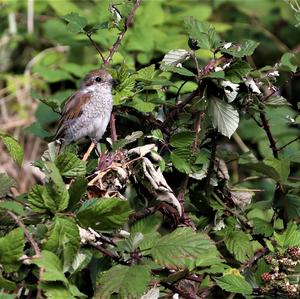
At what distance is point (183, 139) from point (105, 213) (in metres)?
0.48

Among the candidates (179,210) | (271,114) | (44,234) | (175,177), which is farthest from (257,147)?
(44,234)

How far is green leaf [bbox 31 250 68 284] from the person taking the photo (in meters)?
1.55

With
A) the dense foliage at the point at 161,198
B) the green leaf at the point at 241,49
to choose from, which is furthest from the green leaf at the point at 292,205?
the green leaf at the point at 241,49

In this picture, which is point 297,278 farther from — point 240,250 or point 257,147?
point 257,147

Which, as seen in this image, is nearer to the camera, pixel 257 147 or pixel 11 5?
pixel 257 147

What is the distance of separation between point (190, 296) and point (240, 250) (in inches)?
11.8

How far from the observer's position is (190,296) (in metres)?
1.93

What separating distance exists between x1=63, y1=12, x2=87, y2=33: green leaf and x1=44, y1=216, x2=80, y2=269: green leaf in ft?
2.51

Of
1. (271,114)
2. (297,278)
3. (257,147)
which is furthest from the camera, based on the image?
(257,147)

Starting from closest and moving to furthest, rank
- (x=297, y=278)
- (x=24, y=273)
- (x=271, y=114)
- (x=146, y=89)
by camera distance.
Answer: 1. (x=24, y=273)
2. (x=297, y=278)
3. (x=146, y=89)
4. (x=271, y=114)

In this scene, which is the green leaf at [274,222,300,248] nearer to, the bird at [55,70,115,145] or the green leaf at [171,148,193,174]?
the green leaf at [171,148,193,174]

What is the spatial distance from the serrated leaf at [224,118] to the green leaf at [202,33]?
0.55ft

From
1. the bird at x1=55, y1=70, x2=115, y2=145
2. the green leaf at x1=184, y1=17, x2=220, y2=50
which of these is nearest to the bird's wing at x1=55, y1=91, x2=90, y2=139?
the bird at x1=55, y1=70, x2=115, y2=145

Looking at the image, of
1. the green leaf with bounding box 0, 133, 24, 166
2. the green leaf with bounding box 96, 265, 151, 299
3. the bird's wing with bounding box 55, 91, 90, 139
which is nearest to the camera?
the green leaf with bounding box 96, 265, 151, 299
